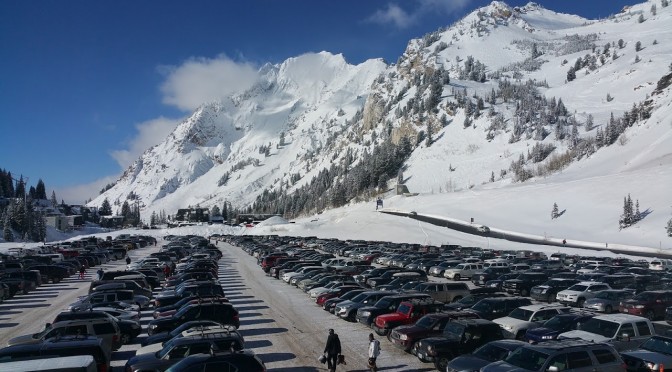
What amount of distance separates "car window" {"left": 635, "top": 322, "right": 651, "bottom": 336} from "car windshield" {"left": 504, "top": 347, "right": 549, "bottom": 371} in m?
6.10

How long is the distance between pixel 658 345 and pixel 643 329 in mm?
2035

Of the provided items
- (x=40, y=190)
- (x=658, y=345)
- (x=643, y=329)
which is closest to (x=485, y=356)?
(x=658, y=345)

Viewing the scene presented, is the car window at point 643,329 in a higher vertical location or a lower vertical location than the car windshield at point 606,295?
higher

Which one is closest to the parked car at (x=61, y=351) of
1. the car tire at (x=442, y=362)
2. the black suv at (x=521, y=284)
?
the car tire at (x=442, y=362)

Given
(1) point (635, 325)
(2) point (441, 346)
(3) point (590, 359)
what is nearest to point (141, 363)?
(2) point (441, 346)

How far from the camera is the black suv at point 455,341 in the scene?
16172 millimetres

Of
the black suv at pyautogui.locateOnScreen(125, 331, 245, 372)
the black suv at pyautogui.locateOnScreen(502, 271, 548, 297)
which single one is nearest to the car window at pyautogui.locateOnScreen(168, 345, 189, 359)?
the black suv at pyautogui.locateOnScreen(125, 331, 245, 372)

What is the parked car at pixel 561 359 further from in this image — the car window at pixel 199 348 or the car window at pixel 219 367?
the car window at pixel 199 348

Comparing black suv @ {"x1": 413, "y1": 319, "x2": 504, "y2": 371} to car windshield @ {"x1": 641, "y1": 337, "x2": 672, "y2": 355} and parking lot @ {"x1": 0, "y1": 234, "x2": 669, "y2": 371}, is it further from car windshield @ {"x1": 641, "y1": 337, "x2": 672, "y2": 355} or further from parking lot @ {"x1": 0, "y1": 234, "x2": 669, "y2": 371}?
car windshield @ {"x1": 641, "y1": 337, "x2": 672, "y2": 355}

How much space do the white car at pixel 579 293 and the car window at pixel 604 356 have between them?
14.1 metres

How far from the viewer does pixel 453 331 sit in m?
A: 17.1

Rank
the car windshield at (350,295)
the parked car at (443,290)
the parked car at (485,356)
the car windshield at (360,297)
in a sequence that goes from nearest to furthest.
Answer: the parked car at (485,356)
the car windshield at (360,297)
the car windshield at (350,295)
the parked car at (443,290)

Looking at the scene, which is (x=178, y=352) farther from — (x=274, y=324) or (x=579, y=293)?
(x=579, y=293)

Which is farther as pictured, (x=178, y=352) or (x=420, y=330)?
(x=420, y=330)
